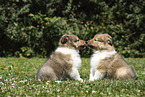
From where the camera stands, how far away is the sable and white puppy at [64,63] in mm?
5820

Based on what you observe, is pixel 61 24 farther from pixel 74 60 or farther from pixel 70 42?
pixel 74 60

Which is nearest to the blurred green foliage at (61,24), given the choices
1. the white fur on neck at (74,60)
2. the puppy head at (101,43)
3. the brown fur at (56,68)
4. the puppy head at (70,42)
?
the puppy head at (101,43)

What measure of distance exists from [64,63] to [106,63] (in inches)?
46.7

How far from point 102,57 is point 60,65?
4.06 ft

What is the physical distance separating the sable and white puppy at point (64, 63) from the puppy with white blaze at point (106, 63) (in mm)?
534

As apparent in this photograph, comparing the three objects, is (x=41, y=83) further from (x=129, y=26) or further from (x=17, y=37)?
(x=129, y=26)

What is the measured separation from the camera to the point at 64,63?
591 centimetres

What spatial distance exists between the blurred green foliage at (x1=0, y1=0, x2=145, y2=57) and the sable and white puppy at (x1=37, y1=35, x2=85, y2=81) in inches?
346

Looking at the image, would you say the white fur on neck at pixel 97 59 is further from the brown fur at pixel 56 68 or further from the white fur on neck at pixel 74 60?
the brown fur at pixel 56 68

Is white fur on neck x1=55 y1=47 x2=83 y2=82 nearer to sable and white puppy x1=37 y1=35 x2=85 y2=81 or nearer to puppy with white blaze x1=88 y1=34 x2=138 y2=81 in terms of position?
sable and white puppy x1=37 y1=35 x2=85 y2=81

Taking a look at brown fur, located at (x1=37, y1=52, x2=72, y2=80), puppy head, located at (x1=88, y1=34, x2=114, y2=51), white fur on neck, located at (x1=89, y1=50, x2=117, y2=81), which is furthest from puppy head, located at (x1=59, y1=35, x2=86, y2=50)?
white fur on neck, located at (x1=89, y1=50, x2=117, y2=81)

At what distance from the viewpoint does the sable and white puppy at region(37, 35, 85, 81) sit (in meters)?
5.82

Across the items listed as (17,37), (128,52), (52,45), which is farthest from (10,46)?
(128,52)

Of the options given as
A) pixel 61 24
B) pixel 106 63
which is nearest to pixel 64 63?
pixel 106 63
